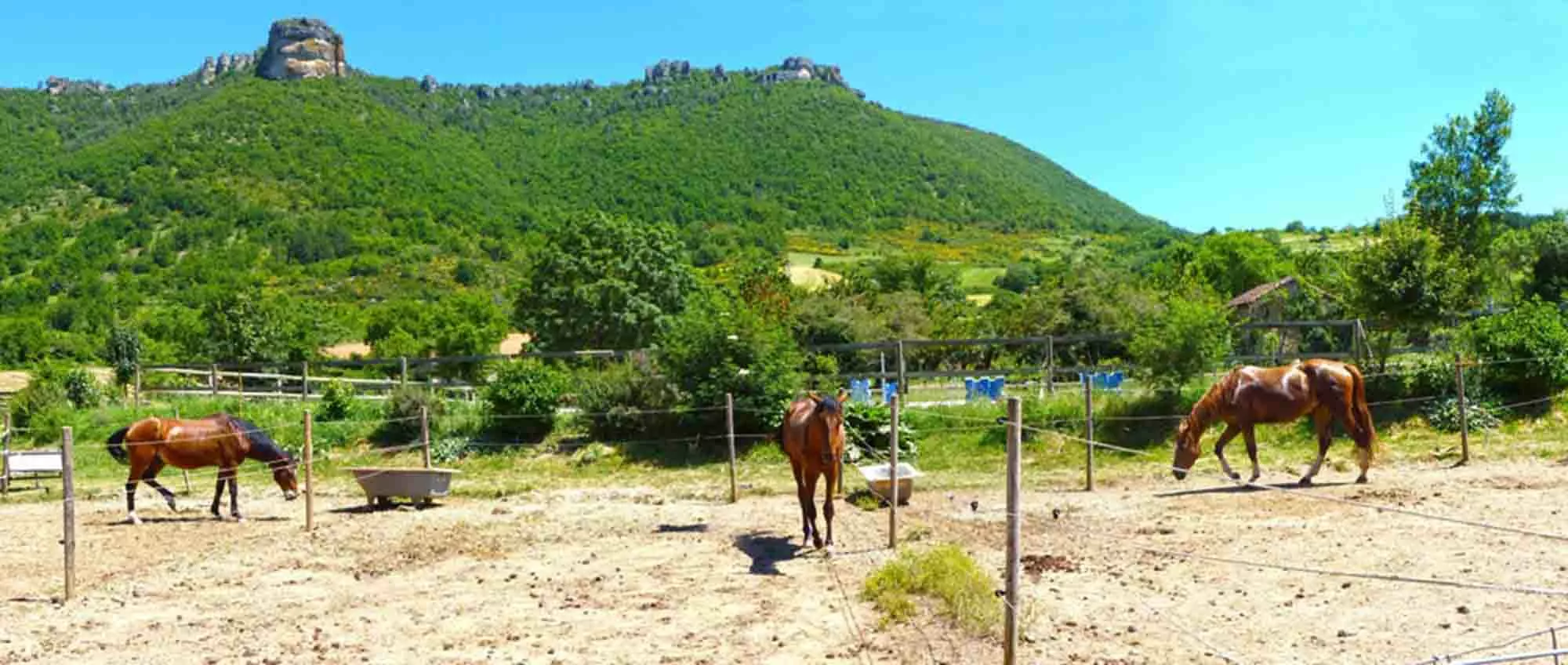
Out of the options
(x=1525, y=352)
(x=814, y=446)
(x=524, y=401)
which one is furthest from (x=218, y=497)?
(x=1525, y=352)

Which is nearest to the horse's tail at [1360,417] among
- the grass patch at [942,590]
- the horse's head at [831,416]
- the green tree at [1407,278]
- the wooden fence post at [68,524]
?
the green tree at [1407,278]

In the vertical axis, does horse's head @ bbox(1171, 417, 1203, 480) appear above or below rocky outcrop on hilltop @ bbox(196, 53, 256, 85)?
below

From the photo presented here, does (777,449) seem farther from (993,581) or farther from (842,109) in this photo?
(842,109)

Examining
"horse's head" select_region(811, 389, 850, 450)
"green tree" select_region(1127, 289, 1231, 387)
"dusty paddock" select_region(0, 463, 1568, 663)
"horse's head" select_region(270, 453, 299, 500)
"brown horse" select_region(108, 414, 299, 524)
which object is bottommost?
"dusty paddock" select_region(0, 463, 1568, 663)

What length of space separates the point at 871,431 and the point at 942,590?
26.4 ft

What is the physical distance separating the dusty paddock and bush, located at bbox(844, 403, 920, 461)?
10.8 ft

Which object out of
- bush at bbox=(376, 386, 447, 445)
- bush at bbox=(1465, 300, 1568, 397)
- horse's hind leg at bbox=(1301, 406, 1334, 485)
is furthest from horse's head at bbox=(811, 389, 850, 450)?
bush at bbox=(1465, 300, 1568, 397)

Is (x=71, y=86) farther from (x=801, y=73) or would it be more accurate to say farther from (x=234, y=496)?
(x=234, y=496)

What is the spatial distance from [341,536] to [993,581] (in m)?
6.84

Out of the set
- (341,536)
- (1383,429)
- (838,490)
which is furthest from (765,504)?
(1383,429)

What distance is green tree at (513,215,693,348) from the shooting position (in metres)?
33.0

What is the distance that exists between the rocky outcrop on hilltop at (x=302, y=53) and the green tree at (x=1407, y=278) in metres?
117

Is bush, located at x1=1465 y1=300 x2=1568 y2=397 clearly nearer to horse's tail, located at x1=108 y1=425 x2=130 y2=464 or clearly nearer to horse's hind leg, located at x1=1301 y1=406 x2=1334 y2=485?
horse's hind leg, located at x1=1301 y1=406 x2=1334 y2=485

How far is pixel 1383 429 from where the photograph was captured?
14766mm
